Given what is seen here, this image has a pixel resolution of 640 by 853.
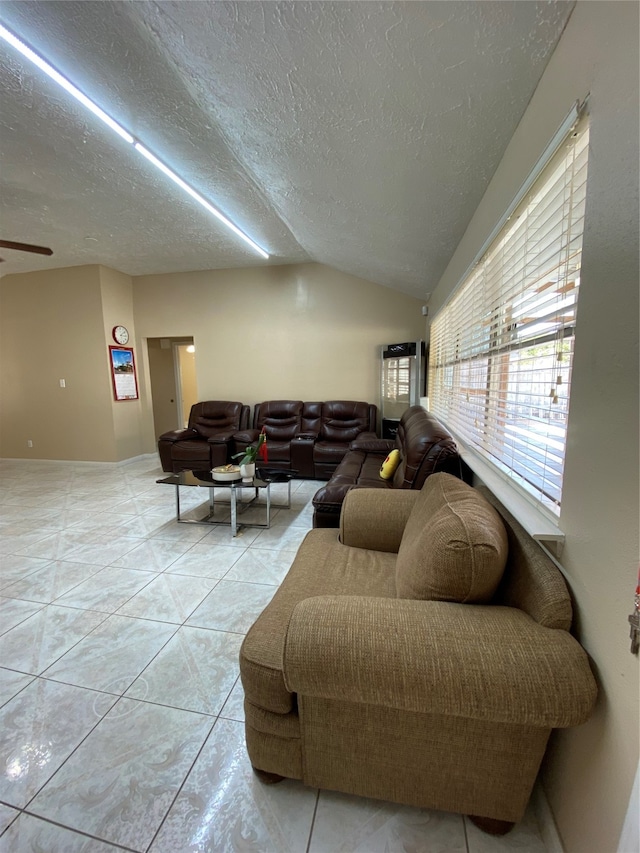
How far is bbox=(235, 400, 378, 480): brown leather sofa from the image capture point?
4191 millimetres

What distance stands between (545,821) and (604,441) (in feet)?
3.61

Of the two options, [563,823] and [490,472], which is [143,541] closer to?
[490,472]

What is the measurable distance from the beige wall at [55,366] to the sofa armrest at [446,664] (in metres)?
5.18

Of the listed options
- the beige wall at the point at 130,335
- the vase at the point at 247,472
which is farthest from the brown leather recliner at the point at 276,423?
the beige wall at the point at 130,335

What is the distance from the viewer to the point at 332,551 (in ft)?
5.31

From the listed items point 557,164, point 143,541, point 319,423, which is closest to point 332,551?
point 557,164

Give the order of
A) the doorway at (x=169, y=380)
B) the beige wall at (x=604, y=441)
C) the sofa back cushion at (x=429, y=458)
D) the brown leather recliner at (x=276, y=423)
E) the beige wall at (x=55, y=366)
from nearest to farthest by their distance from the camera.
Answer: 1. the beige wall at (x=604, y=441)
2. the sofa back cushion at (x=429, y=458)
3. the brown leather recliner at (x=276, y=423)
4. the beige wall at (x=55, y=366)
5. the doorway at (x=169, y=380)

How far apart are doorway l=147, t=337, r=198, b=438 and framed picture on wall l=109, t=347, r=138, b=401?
1.52 ft

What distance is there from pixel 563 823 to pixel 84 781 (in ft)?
4.63

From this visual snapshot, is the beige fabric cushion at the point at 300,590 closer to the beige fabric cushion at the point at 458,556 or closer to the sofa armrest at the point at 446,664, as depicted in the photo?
the sofa armrest at the point at 446,664

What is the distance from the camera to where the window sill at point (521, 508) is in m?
0.94

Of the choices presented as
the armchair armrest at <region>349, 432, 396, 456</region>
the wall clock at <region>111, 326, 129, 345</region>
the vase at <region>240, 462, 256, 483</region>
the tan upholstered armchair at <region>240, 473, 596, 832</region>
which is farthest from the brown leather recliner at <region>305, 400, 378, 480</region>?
the tan upholstered armchair at <region>240, 473, 596, 832</region>

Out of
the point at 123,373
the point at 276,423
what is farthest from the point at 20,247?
the point at 276,423

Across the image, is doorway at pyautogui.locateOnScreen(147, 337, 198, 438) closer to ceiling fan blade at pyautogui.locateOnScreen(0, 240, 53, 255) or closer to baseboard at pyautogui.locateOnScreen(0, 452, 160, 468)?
baseboard at pyautogui.locateOnScreen(0, 452, 160, 468)
